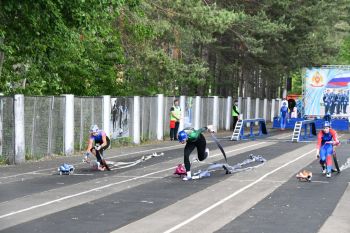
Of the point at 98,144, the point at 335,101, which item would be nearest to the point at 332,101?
the point at 335,101

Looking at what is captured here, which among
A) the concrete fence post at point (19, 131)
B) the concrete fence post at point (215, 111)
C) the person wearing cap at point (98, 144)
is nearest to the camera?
the person wearing cap at point (98, 144)

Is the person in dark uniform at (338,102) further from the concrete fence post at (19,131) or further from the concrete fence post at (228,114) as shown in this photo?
the concrete fence post at (19,131)

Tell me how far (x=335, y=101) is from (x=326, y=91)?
84 centimetres

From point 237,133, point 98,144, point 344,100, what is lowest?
point 237,133

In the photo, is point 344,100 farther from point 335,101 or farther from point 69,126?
point 69,126

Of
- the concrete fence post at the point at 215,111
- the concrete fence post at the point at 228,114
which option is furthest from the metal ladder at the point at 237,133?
the concrete fence post at the point at 228,114

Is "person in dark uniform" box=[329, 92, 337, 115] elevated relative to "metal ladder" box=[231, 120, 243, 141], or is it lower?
elevated

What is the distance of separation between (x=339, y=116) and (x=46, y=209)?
32.2 metres

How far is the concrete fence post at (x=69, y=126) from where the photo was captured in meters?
24.2

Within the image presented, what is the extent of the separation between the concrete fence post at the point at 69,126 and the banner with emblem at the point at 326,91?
21820 millimetres

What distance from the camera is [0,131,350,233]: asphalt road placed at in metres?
10.7

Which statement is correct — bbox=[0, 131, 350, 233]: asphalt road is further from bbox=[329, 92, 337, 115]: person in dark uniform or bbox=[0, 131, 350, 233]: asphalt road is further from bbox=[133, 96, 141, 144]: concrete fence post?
bbox=[329, 92, 337, 115]: person in dark uniform

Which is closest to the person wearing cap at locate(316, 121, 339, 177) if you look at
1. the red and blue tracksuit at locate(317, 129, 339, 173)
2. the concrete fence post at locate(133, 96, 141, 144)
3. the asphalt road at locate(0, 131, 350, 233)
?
the red and blue tracksuit at locate(317, 129, 339, 173)

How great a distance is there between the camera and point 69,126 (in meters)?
24.4
